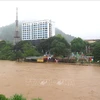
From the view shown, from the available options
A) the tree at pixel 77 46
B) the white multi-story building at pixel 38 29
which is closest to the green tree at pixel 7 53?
the tree at pixel 77 46

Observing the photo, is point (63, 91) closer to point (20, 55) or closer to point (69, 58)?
point (69, 58)

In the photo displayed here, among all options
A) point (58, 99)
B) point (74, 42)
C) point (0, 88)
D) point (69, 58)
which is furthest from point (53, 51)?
point (58, 99)

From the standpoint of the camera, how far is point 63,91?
7.45m

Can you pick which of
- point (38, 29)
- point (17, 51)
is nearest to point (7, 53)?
point (17, 51)

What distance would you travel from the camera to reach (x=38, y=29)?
127 ft

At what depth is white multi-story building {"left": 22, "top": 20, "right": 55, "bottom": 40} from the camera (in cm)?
3797

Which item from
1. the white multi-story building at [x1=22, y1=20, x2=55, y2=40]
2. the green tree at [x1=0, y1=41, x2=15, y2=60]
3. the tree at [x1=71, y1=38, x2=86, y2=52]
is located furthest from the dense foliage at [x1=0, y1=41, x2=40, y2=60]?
the white multi-story building at [x1=22, y1=20, x2=55, y2=40]

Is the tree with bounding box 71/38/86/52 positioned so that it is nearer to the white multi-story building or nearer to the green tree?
the green tree

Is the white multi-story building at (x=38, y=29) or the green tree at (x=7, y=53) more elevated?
the white multi-story building at (x=38, y=29)

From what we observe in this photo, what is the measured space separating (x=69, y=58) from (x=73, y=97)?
13357 millimetres

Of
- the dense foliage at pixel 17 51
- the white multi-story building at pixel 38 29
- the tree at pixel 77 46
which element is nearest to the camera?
the dense foliage at pixel 17 51

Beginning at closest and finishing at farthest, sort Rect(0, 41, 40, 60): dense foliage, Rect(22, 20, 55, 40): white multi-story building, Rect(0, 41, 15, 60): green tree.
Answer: Rect(0, 41, 40, 60): dense foliage < Rect(0, 41, 15, 60): green tree < Rect(22, 20, 55, 40): white multi-story building

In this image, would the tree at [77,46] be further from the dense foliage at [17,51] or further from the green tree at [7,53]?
the green tree at [7,53]

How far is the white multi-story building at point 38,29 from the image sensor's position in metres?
38.0
